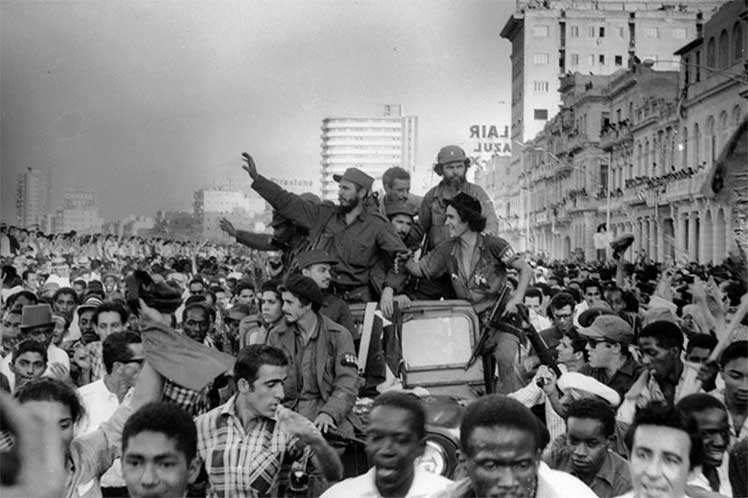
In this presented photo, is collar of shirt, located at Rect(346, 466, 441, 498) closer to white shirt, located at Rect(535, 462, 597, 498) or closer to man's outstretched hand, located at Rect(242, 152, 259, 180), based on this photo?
white shirt, located at Rect(535, 462, 597, 498)

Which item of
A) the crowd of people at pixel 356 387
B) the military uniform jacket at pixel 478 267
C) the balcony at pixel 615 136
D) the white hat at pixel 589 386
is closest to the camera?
the crowd of people at pixel 356 387

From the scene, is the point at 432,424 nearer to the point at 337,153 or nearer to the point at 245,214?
the point at 245,214

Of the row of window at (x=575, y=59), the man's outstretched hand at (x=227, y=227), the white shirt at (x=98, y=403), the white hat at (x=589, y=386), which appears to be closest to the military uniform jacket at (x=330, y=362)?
the white shirt at (x=98, y=403)

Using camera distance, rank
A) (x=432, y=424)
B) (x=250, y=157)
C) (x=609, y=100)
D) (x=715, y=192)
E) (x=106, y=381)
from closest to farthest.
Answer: (x=432, y=424)
(x=106, y=381)
(x=715, y=192)
(x=250, y=157)
(x=609, y=100)

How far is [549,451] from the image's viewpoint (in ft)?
19.7

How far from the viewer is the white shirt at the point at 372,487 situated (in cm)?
497

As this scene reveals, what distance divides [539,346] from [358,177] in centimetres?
231

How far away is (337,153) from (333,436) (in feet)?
41.5

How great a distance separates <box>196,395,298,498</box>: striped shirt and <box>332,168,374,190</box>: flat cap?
4254mm

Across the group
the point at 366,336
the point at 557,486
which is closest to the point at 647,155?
the point at 366,336

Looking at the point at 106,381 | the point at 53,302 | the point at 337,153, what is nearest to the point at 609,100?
the point at 337,153

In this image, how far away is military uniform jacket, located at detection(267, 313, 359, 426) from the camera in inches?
274

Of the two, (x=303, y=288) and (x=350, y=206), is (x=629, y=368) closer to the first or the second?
(x=303, y=288)

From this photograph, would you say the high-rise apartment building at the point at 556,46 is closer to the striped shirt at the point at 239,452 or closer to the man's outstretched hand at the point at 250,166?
the man's outstretched hand at the point at 250,166
